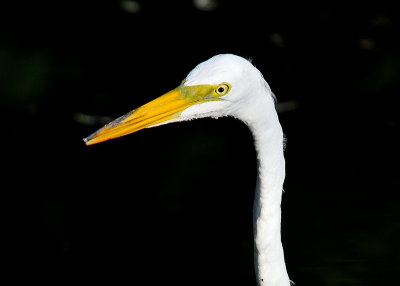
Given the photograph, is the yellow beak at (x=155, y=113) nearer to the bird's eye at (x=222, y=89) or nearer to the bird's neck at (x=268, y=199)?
the bird's eye at (x=222, y=89)

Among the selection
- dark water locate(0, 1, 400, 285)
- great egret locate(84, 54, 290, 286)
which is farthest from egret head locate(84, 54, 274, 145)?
dark water locate(0, 1, 400, 285)

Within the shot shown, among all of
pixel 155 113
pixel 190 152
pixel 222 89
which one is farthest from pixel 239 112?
pixel 190 152

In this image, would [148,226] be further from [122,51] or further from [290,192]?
[122,51]

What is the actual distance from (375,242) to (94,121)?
2.31 m

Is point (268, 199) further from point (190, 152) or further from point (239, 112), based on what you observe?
point (190, 152)

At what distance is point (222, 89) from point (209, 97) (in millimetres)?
56

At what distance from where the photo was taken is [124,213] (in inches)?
231

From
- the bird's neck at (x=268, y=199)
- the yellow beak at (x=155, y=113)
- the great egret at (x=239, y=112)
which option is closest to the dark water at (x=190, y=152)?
the bird's neck at (x=268, y=199)

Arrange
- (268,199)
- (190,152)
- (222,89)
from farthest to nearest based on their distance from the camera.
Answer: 1. (190,152)
2. (268,199)
3. (222,89)

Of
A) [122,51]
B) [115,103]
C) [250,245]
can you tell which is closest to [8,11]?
[122,51]

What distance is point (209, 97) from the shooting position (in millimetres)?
2820

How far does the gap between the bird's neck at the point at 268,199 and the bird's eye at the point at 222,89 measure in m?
0.15

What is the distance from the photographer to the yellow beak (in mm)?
2844

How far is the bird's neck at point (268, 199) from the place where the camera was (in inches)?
112
